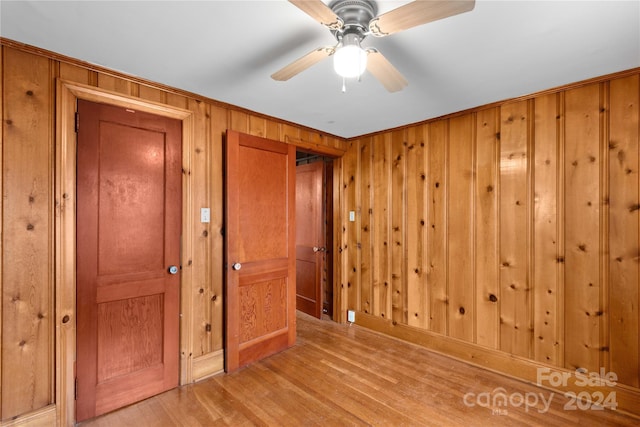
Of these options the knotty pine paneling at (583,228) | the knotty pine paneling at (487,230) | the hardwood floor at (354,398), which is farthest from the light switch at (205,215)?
the knotty pine paneling at (583,228)

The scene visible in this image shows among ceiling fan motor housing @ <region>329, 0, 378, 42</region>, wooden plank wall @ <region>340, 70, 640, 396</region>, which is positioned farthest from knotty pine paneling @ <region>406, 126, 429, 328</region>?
ceiling fan motor housing @ <region>329, 0, 378, 42</region>

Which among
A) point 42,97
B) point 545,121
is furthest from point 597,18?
point 42,97

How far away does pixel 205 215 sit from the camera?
2566 millimetres

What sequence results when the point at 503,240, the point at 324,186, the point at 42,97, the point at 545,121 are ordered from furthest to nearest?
the point at 324,186, the point at 503,240, the point at 545,121, the point at 42,97

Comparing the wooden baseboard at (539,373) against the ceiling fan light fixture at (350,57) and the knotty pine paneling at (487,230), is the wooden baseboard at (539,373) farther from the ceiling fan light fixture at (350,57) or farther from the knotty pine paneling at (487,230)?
the ceiling fan light fixture at (350,57)

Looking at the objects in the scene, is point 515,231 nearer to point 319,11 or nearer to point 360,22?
point 360,22

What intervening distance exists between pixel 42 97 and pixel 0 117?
0.80 feet

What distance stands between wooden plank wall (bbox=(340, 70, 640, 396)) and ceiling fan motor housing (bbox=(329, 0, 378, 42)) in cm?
184

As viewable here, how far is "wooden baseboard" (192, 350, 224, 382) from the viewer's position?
8.17 ft

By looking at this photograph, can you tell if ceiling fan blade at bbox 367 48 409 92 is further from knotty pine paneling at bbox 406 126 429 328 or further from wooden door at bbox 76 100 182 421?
wooden door at bbox 76 100 182 421

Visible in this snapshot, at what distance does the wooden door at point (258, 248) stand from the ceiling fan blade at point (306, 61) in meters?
1.15

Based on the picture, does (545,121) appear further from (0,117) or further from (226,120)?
(0,117)

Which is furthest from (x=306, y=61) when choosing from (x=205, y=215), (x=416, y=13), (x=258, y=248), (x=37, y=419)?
(x=37, y=419)

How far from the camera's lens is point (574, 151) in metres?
2.31
